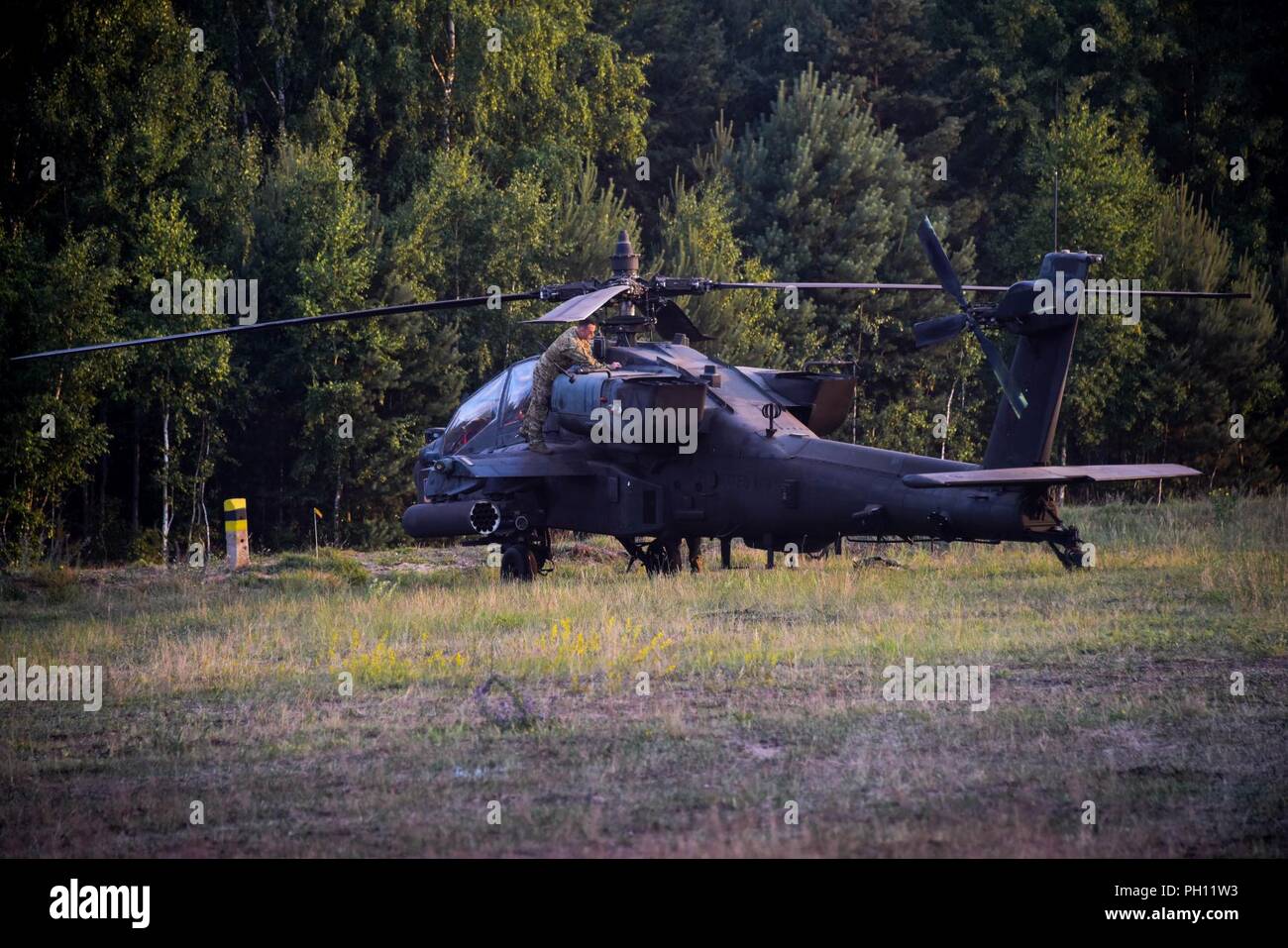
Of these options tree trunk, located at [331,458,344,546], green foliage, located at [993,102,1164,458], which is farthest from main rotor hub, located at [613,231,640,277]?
green foliage, located at [993,102,1164,458]

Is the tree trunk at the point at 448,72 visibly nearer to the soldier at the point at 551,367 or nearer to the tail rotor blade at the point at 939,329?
the soldier at the point at 551,367

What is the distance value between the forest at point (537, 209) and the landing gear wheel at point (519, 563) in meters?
11.2

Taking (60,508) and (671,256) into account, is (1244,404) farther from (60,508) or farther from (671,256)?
(60,508)

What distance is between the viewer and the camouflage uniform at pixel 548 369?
65.5 feet

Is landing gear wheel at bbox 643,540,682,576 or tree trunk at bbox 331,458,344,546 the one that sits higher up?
tree trunk at bbox 331,458,344,546

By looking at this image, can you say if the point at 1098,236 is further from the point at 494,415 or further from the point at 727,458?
the point at 727,458

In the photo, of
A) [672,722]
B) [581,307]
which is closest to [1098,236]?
[581,307]

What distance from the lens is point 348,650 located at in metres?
14.4

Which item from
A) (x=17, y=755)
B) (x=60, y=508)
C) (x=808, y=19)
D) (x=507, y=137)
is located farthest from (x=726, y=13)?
(x=17, y=755)

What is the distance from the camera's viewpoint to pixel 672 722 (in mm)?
10820

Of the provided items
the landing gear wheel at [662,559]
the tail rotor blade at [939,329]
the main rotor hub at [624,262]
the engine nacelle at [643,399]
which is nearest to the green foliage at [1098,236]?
the landing gear wheel at [662,559]

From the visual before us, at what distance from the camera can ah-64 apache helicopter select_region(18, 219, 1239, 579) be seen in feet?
54.3

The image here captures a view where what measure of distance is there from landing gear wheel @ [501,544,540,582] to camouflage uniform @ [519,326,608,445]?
147 centimetres

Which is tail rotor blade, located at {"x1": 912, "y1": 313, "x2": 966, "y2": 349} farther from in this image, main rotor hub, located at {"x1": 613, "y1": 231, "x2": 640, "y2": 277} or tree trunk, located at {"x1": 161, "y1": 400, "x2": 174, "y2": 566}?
tree trunk, located at {"x1": 161, "y1": 400, "x2": 174, "y2": 566}
